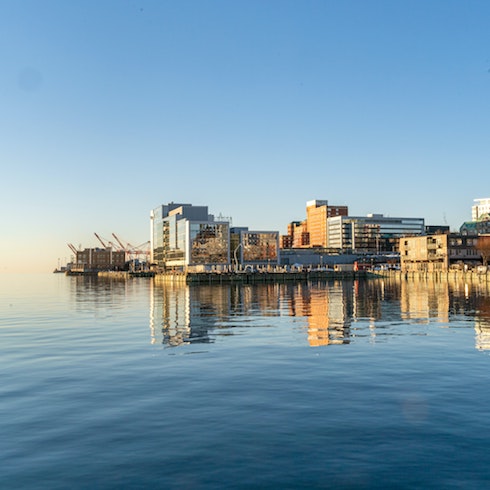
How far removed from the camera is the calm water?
1486cm

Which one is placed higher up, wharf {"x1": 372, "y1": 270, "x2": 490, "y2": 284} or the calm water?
the calm water

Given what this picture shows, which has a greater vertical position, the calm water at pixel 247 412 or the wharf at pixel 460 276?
the calm water at pixel 247 412

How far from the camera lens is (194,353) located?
116ft

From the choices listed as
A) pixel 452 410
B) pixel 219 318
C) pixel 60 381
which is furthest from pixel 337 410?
pixel 219 318

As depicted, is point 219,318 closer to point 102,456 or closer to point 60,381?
point 60,381

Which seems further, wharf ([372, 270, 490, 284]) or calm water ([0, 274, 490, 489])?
wharf ([372, 270, 490, 284])

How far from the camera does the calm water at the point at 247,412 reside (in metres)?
14.9

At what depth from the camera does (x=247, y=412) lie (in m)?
20.9

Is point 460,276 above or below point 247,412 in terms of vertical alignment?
below

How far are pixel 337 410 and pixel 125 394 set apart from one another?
30.9 ft

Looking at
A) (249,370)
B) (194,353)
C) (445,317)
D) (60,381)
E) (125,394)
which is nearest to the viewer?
(125,394)

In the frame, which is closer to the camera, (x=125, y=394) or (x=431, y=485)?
(x=431, y=485)

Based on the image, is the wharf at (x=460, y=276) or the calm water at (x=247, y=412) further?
the wharf at (x=460, y=276)

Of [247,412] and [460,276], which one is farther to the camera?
[460,276]
